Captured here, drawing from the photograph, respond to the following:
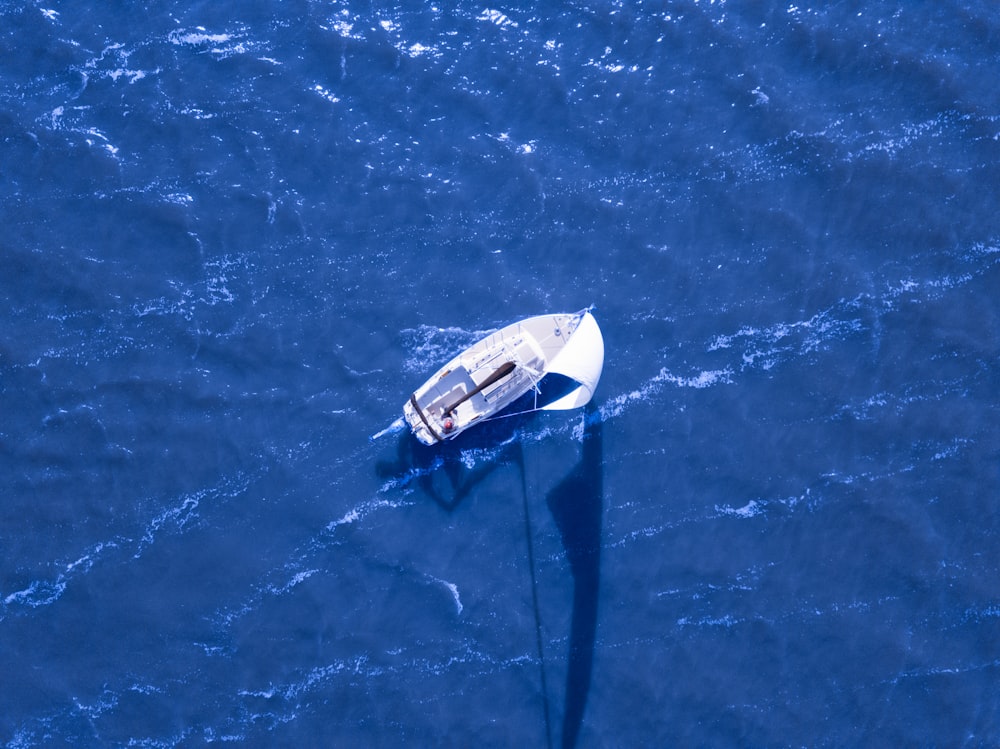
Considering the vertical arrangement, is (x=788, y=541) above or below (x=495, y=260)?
below

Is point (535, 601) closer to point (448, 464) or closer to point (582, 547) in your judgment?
point (582, 547)

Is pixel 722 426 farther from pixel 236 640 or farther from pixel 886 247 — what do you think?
pixel 236 640

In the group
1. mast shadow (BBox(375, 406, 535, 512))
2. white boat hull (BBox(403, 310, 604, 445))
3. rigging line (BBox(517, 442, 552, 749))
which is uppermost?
white boat hull (BBox(403, 310, 604, 445))

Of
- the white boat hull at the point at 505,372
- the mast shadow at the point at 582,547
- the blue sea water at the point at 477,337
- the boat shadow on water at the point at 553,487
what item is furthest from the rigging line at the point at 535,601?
the white boat hull at the point at 505,372

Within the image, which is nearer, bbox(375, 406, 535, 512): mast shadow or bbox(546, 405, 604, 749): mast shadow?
bbox(546, 405, 604, 749): mast shadow

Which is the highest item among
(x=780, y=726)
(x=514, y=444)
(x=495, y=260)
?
(x=495, y=260)

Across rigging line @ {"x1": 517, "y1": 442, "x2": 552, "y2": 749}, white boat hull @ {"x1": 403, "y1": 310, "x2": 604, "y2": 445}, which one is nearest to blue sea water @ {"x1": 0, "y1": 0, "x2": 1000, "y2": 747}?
rigging line @ {"x1": 517, "y1": 442, "x2": 552, "y2": 749}

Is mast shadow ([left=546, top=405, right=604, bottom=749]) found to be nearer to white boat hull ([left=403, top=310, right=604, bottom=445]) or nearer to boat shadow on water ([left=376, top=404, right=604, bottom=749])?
boat shadow on water ([left=376, top=404, right=604, bottom=749])

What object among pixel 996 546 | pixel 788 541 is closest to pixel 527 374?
pixel 788 541
